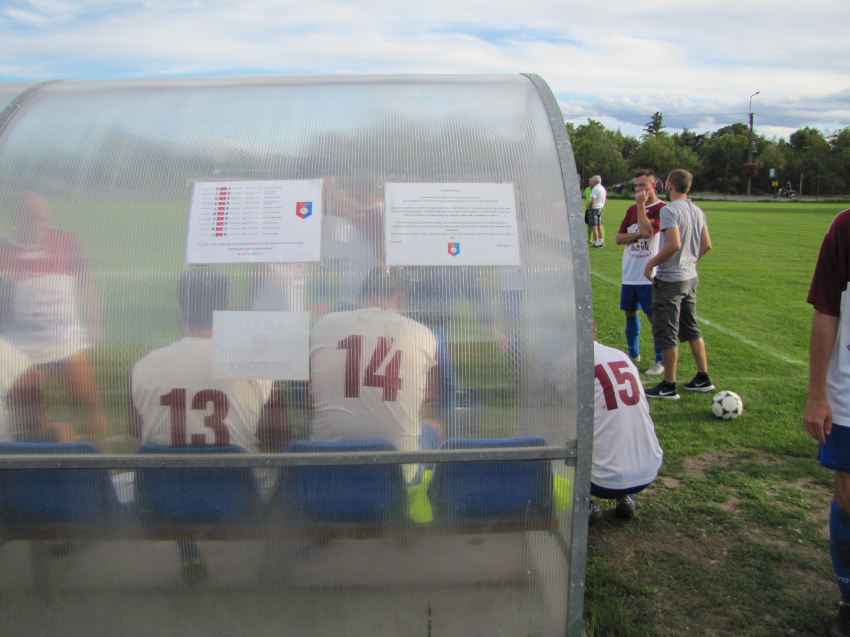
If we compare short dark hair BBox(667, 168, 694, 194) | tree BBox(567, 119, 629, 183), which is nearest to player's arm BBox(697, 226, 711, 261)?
short dark hair BBox(667, 168, 694, 194)

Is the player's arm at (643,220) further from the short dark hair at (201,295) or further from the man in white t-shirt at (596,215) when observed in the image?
the man in white t-shirt at (596,215)

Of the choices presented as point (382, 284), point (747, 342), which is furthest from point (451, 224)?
point (747, 342)

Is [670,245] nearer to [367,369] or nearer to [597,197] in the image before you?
[367,369]

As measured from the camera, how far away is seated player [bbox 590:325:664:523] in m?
3.31

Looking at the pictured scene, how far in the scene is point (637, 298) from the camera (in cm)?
668

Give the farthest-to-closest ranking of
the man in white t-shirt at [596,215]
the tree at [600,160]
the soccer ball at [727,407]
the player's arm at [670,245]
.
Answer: the tree at [600,160]
the man in white t-shirt at [596,215]
the player's arm at [670,245]
the soccer ball at [727,407]

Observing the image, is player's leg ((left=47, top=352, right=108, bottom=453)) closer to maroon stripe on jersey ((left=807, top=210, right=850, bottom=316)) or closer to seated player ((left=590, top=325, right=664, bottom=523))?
seated player ((left=590, top=325, right=664, bottom=523))

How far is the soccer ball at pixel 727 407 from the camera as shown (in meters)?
5.37

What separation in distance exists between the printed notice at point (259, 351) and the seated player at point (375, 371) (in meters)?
0.06

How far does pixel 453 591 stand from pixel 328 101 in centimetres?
231

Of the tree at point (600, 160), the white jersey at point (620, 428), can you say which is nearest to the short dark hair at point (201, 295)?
the white jersey at point (620, 428)

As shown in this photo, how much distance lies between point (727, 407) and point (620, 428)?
260 cm

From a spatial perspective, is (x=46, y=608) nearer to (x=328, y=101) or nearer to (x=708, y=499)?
(x=328, y=101)

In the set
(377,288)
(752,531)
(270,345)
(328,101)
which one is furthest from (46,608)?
(752,531)
